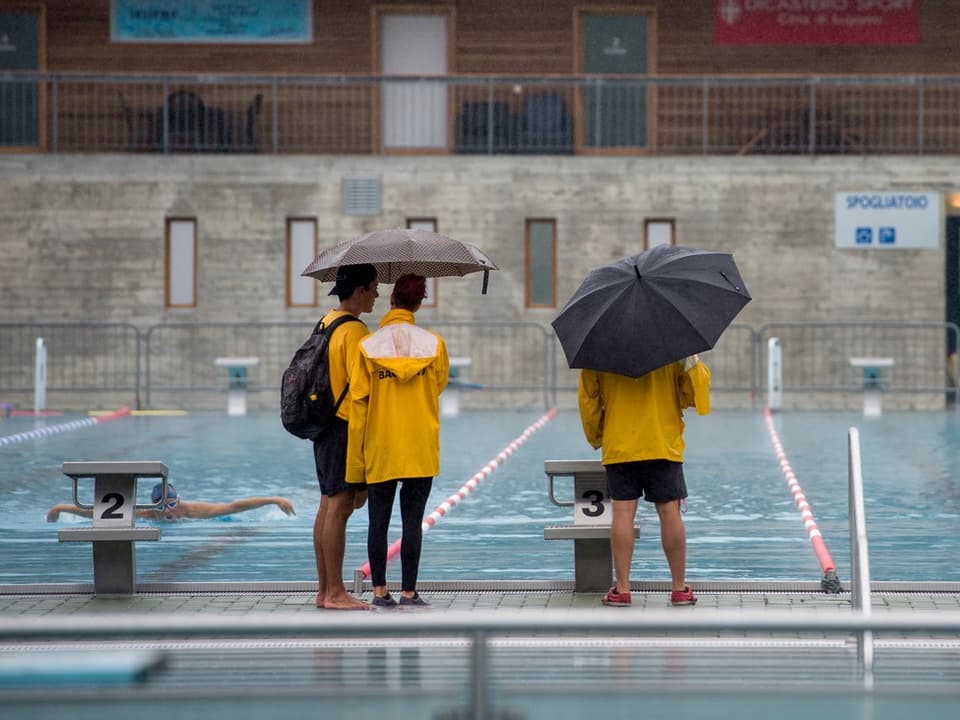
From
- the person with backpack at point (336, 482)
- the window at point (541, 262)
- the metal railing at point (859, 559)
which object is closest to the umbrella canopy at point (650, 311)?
the person with backpack at point (336, 482)

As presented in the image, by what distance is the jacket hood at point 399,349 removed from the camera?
8.52m

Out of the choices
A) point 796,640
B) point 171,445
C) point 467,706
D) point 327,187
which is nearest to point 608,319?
point 796,640

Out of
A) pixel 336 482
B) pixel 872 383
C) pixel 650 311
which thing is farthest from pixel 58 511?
pixel 872 383

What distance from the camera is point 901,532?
12484 mm

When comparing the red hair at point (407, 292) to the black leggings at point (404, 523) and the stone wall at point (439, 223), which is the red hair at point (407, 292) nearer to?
the black leggings at point (404, 523)

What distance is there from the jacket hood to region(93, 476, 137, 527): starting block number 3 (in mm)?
1698

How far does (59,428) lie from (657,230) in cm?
1153

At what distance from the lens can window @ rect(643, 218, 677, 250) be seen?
3016 centimetres

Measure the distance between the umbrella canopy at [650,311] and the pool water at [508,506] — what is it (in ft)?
6.55

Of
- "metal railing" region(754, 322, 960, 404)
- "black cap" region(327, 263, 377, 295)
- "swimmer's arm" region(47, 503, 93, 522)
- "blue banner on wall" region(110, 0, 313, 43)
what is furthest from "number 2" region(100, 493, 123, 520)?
"blue banner on wall" region(110, 0, 313, 43)

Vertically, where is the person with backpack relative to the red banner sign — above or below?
below

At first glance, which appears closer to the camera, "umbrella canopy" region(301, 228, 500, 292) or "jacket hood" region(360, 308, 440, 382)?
"jacket hood" region(360, 308, 440, 382)

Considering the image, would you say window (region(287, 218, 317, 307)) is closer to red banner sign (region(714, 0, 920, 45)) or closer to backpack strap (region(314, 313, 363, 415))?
red banner sign (region(714, 0, 920, 45))

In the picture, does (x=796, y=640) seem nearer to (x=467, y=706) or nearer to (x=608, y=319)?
(x=608, y=319)
